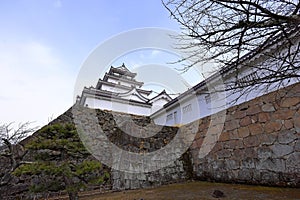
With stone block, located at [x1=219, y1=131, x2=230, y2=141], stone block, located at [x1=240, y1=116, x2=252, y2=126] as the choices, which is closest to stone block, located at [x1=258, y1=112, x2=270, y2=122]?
stone block, located at [x1=240, y1=116, x2=252, y2=126]

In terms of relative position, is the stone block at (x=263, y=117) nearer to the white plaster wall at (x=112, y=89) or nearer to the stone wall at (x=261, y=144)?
the stone wall at (x=261, y=144)

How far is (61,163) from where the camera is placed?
330cm

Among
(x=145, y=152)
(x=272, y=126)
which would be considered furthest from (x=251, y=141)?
(x=145, y=152)

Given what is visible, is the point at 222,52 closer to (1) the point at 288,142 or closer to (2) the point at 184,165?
(1) the point at 288,142

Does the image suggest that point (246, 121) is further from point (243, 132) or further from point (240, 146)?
point (240, 146)

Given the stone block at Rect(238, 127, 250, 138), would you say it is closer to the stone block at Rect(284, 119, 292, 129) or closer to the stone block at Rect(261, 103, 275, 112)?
the stone block at Rect(261, 103, 275, 112)

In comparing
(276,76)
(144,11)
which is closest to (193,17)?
(276,76)

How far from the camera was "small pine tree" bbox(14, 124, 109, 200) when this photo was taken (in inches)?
122

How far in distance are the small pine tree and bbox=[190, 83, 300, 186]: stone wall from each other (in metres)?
2.31

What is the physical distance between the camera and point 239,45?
1771 mm

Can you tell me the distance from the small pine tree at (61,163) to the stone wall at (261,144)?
231cm

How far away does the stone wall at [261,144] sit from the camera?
297 cm

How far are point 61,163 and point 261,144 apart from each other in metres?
3.23

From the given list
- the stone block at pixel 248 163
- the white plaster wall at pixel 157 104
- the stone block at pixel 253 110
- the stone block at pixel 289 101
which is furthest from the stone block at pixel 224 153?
the white plaster wall at pixel 157 104
